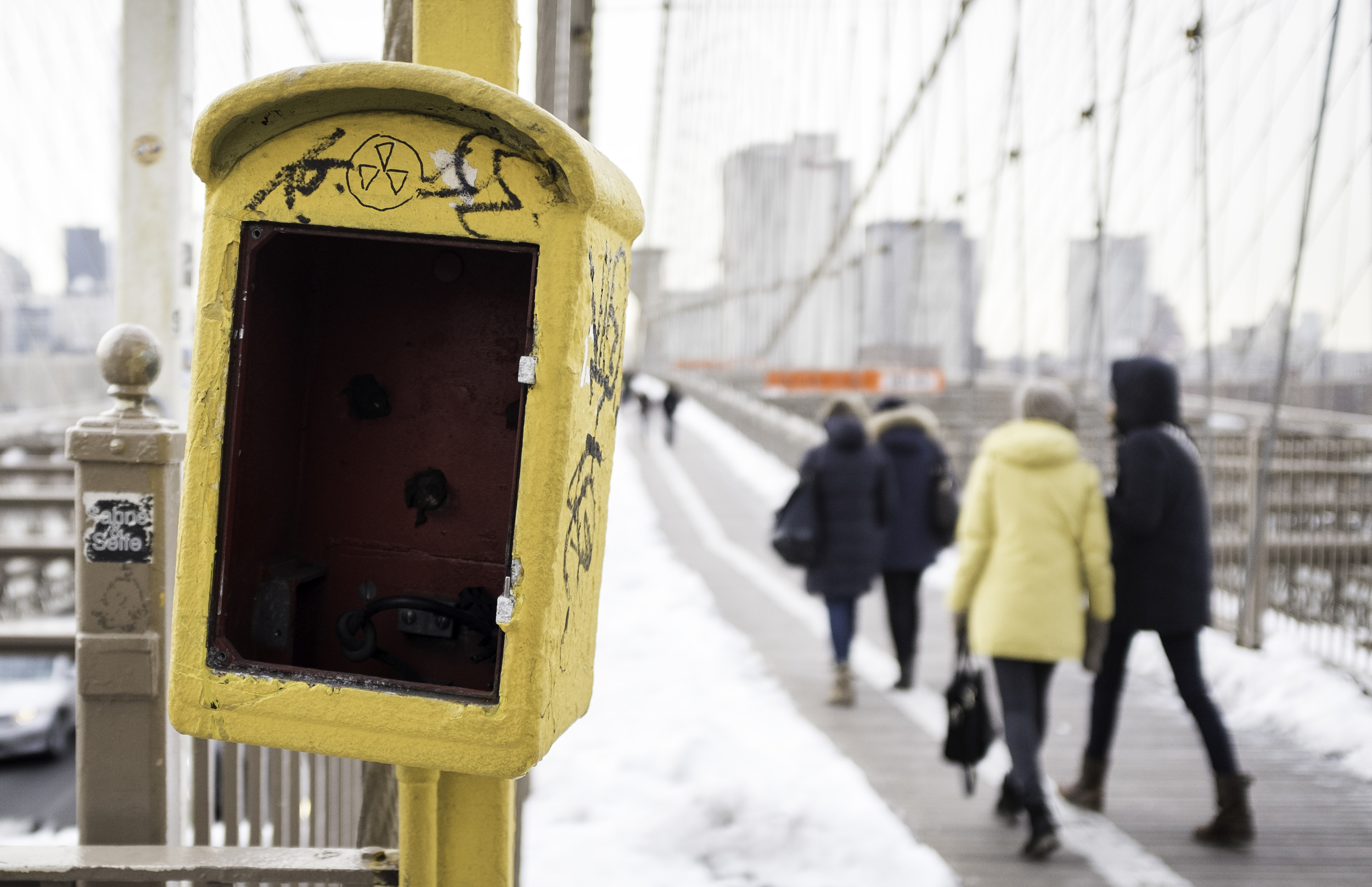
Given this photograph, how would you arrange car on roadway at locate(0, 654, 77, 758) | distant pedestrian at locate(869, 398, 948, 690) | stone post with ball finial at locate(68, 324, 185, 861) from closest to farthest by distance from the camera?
1. stone post with ball finial at locate(68, 324, 185, 861)
2. distant pedestrian at locate(869, 398, 948, 690)
3. car on roadway at locate(0, 654, 77, 758)

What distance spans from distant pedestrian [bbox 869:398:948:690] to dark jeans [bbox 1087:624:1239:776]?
1523 mm

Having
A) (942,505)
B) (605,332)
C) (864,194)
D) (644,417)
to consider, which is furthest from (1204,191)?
(644,417)

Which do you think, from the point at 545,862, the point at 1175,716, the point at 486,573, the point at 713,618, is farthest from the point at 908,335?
the point at 486,573

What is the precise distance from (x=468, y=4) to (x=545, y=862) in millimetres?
2410

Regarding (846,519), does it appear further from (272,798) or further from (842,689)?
(272,798)

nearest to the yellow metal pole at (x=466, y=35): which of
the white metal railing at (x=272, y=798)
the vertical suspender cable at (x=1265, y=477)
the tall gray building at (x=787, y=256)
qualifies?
the white metal railing at (x=272, y=798)

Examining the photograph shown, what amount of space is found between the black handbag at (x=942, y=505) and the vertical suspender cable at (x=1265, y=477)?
171 centimetres

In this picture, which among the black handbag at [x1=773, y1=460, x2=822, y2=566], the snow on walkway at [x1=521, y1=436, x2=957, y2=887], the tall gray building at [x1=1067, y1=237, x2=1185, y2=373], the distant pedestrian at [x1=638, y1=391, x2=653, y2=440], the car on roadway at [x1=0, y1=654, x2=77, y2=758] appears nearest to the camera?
the snow on walkway at [x1=521, y1=436, x2=957, y2=887]

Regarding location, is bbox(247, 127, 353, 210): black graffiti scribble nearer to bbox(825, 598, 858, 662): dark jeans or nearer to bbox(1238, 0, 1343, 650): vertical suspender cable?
bbox(825, 598, 858, 662): dark jeans

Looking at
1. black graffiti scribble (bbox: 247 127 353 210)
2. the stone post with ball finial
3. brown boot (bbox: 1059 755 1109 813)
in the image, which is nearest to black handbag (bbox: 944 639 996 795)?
brown boot (bbox: 1059 755 1109 813)

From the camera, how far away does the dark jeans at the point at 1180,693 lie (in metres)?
3.34

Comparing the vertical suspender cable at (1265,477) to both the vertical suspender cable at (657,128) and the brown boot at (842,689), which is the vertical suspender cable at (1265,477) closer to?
the brown boot at (842,689)

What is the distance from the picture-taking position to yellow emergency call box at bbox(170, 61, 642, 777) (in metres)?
1.37

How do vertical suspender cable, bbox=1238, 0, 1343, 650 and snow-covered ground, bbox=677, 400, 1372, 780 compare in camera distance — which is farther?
vertical suspender cable, bbox=1238, 0, 1343, 650
